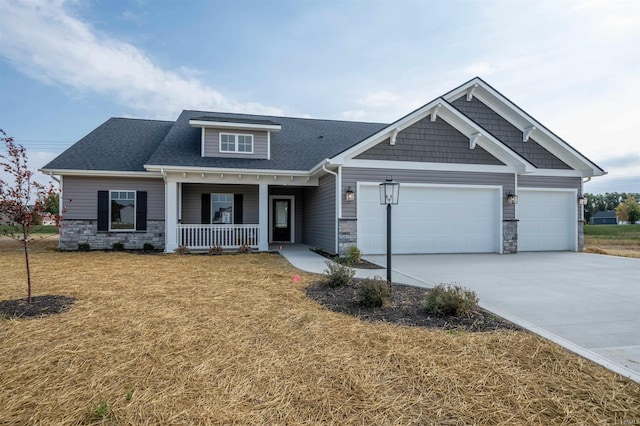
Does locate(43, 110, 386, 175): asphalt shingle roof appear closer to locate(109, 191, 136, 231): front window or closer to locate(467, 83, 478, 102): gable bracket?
locate(109, 191, 136, 231): front window

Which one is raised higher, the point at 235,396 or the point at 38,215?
the point at 38,215

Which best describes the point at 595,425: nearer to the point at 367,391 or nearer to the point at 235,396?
the point at 367,391

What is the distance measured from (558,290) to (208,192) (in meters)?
11.5

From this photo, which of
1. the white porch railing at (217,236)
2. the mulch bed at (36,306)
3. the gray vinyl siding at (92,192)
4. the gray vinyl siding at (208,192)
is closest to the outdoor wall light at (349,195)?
the white porch railing at (217,236)

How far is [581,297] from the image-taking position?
523cm

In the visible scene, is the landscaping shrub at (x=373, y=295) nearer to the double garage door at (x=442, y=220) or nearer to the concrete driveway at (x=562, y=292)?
the concrete driveway at (x=562, y=292)

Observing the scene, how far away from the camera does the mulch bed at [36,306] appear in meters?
4.19

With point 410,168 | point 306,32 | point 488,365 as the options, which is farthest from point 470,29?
point 488,365

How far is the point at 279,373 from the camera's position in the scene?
8.98ft

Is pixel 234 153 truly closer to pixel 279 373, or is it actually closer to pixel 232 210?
pixel 232 210

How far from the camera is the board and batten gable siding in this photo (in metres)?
12.2

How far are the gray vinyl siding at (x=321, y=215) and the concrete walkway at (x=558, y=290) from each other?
105 cm

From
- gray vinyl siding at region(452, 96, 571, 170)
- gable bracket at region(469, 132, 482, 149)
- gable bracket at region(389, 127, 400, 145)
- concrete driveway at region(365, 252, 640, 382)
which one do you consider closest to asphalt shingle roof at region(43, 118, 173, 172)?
gable bracket at region(389, 127, 400, 145)

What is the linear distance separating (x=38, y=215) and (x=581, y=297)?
815cm
